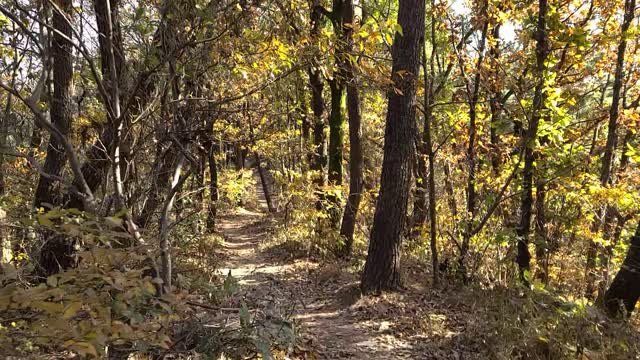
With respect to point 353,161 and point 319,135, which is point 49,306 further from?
point 319,135

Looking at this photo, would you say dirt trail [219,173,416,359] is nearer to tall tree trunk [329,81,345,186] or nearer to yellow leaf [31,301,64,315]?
yellow leaf [31,301,64,315]

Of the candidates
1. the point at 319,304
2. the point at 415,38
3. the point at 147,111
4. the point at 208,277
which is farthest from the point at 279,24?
the point at 208,277

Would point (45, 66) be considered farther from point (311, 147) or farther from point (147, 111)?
point (311, 147)

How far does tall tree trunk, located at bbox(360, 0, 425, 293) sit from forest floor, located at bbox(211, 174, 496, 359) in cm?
44

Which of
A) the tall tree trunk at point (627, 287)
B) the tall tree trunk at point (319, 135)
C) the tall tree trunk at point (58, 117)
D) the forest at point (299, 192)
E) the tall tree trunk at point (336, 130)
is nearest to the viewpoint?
the forest at point (299, 192)

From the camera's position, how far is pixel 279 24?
3.76 m

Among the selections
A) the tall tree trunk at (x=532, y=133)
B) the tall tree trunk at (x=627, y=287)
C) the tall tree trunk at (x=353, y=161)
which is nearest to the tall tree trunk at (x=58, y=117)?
the tall tree trunk at (x=353, y=161)

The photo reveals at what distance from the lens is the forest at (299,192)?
2867 millimetres

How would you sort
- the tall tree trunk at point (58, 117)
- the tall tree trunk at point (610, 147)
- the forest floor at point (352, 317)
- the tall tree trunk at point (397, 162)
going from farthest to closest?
1. the tall tree trunk at point (610, 147)
2. the tall tree trunk at point (397, 162)
3. the tall tree trunk at point (58, 117)
4. the forest floor at point (352, 317)

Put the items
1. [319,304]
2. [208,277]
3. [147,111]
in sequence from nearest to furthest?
1. [147,111]
2. [319,304]
3. [208,277]

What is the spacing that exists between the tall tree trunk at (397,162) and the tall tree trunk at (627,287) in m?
2.93

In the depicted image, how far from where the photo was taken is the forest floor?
16.8 feet

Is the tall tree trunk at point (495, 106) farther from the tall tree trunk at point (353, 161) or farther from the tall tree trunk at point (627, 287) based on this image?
the tall tree trunk at point (353, 161)

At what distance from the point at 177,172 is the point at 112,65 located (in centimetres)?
110
